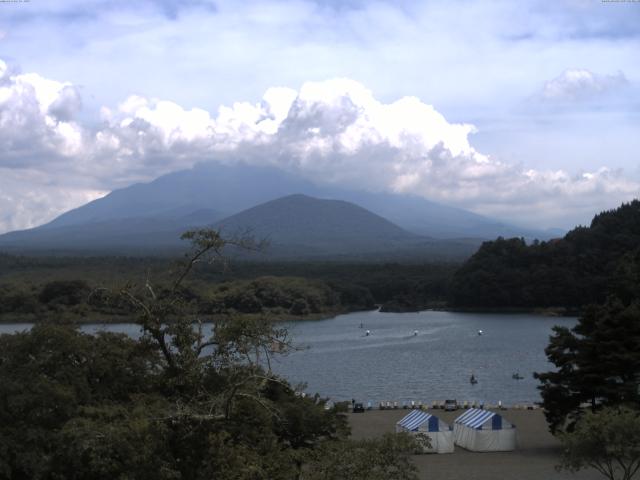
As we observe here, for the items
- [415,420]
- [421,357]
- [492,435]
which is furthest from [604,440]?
[421,357]

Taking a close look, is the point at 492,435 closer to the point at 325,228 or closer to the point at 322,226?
the point at 325,228

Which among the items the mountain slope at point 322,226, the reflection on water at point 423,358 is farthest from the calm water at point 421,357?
the mountain slope at point 322,226

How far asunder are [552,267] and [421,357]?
2375cm

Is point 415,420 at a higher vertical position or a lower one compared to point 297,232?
lower

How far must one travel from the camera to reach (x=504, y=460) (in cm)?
1529

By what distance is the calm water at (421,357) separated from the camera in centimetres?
2634

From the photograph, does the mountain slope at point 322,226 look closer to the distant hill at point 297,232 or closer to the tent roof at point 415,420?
the distant hill at point 297,232

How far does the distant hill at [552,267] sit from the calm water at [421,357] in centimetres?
296

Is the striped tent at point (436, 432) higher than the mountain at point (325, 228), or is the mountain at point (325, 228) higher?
the mountain at point (325, 228)

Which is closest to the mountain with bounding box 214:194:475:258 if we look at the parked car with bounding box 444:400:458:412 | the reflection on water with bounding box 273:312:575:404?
the reflection on water with bounding box 273:312:575:404

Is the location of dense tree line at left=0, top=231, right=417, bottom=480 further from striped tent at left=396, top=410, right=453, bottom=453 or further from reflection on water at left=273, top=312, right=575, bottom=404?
reflection on water at left=273, top=312, right=575, bottom=404

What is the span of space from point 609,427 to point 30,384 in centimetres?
686

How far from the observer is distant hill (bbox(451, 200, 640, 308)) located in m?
53.4

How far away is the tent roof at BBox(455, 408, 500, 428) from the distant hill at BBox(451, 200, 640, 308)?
3594 cm
